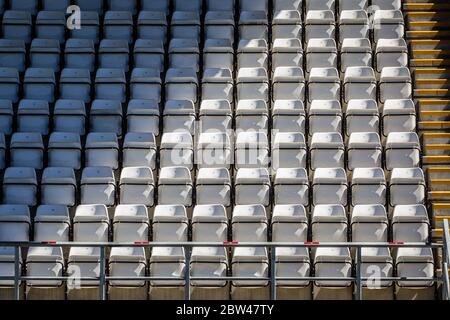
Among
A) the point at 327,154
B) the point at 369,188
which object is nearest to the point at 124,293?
the point at 327,154

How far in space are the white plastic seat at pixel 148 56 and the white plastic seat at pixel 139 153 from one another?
1286 millimetres

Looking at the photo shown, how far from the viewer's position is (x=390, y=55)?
11453mm

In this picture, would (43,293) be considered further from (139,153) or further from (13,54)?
(13,54)

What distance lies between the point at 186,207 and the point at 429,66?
3336mm

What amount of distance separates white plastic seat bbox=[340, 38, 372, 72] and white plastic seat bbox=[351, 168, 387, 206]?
5.60 feet

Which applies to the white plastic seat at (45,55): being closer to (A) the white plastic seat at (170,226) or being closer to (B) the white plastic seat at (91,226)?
(B) the white plastic seat at (91,226)

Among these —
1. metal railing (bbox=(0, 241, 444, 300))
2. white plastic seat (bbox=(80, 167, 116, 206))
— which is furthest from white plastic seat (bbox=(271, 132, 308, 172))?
metal railing (bbox=(0, 241, 444, 300))

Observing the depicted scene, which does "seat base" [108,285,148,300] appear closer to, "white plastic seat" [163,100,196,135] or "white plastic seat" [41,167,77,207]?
"white plastic seat" [41,167,77,207]

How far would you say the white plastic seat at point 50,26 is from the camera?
39.1ft

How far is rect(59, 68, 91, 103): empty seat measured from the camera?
11.1 m

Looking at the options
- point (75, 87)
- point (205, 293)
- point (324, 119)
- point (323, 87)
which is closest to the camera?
point (205, 293)

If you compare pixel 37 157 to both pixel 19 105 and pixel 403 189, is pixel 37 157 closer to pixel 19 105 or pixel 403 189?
pixel 19 105

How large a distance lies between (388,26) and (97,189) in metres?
3.86

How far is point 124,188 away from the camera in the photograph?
33.3 ft
